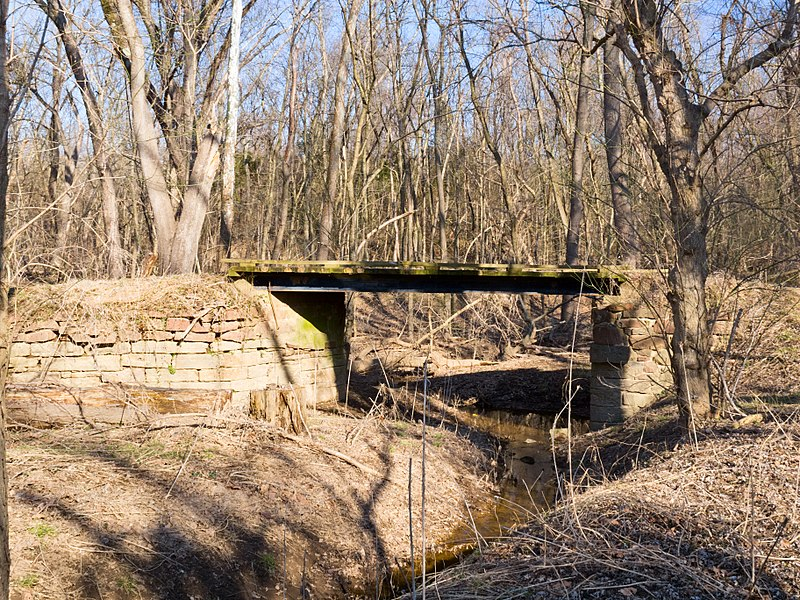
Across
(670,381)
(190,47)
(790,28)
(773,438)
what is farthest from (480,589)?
(190,47)

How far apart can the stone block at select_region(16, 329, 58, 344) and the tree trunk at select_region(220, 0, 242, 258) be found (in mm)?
3561

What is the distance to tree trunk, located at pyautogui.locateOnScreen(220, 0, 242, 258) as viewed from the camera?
13.6 metres

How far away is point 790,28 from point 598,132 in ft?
53.4

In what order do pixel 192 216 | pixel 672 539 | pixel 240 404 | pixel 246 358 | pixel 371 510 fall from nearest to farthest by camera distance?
pixel 672 539 < pixel 371 510 < pixel 240 404 < pixel 246 358 < pixel 192 216

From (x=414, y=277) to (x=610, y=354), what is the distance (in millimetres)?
3222

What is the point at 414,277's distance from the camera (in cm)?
1195

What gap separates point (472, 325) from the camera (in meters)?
20.0

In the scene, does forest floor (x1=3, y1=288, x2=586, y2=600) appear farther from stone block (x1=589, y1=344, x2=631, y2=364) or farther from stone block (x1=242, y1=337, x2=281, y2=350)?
stone block (x1=589, y1=344, x2=631, y2=364)

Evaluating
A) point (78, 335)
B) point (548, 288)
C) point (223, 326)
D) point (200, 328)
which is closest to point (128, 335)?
point (78, 335)

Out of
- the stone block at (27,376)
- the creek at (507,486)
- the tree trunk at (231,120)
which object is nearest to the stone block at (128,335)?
the stone block at (27,376)

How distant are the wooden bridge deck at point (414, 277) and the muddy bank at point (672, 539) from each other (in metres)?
5.32

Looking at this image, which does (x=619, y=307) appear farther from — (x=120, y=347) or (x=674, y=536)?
(x=120, y=347)

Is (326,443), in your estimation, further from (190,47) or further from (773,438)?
(190,47)

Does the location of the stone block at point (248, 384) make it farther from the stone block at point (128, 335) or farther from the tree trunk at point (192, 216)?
the tree trunk at point (192, 216)
